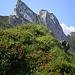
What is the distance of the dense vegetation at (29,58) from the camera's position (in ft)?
46.0

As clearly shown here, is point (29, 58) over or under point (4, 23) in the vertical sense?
under

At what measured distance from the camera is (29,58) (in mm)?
15797

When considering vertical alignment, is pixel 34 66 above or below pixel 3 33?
below

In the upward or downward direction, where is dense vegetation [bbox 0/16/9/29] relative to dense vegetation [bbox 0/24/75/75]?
upward

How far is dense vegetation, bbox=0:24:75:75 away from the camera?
552 inches

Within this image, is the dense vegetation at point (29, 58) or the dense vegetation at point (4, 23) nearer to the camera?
the dense vegetation at point (29, 58)

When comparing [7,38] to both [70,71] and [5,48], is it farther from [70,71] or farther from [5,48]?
[70,71]

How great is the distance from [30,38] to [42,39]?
1715mm

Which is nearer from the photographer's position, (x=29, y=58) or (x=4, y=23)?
(x=29, y=58)

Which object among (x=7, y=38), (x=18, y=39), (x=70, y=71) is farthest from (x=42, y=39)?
(x=70, y=71)

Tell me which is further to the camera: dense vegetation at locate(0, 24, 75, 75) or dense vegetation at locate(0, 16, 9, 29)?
dense vegetation at locate(0, 16, 9, 29)

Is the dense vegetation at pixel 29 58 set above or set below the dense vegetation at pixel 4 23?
below

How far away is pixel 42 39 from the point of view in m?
20.8

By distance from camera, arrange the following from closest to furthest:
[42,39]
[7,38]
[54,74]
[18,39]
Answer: [54,74], [7,38], [18,39], [42,39]
